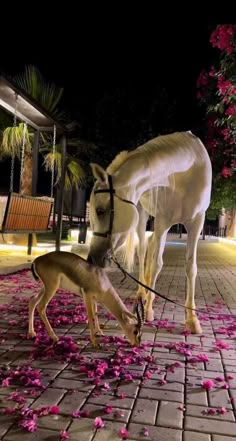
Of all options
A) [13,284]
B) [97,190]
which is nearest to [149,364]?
[97,190]

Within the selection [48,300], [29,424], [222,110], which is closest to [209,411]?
[29,424]

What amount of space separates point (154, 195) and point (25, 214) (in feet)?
13.0

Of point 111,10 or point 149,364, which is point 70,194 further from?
point 111,10

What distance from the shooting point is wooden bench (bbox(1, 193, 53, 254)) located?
24.1ft

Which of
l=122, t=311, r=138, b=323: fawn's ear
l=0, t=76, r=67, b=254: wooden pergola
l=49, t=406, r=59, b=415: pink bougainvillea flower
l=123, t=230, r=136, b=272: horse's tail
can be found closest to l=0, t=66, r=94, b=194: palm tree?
l=0, t=76, r=67, b=254: wooden pergola

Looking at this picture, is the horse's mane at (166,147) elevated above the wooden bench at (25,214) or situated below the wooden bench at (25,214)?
above

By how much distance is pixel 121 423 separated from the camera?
250 cm

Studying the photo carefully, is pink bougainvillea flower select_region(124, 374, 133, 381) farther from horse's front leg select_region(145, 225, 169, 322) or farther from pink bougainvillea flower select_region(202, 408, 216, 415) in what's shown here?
horse's front leg select_region(145, 225, 169, 322)

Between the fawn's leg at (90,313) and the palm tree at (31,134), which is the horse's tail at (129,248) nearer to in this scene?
the fawn's leg at (90,313)

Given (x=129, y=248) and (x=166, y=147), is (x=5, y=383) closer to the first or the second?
(x=129, y=248)

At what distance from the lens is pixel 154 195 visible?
478cm

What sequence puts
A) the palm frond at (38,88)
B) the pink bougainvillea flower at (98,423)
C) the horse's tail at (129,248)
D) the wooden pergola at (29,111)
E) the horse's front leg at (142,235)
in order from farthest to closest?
the palm frond at (38,88)
the wooden pergola at (29,111)
the horse's front leg at (142,235)
the horse's tail at (129,248)
the pink bougainvillea flower at (98,423)

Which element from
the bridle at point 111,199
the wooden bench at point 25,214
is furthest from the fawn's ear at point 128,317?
the wooden bench at point 25,214

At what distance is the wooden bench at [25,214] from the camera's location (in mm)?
7355
